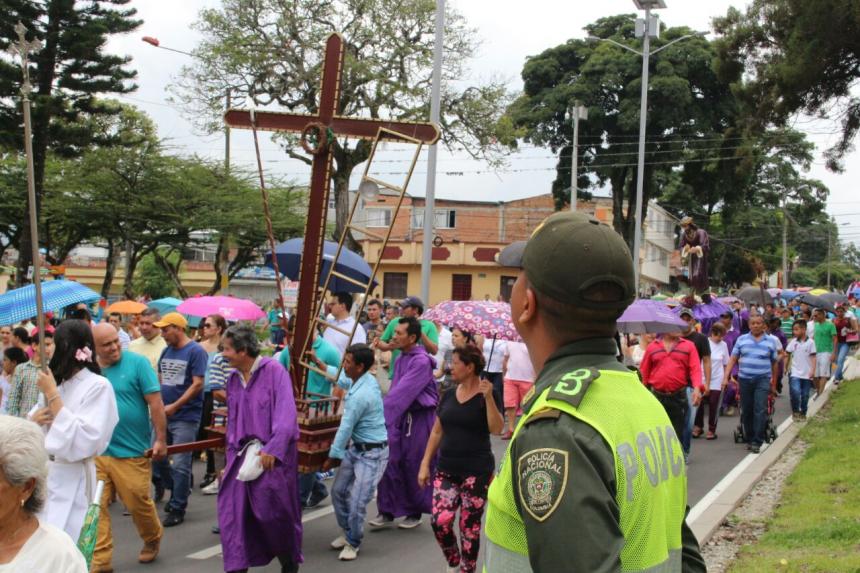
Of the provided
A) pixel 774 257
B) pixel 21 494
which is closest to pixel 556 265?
pixel 21 494

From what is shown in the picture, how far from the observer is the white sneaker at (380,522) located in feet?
27.8

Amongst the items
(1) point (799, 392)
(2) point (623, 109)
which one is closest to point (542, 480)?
(1) point (799, 392)

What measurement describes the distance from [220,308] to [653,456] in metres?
13.3

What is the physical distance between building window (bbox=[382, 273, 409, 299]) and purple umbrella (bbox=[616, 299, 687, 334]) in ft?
149

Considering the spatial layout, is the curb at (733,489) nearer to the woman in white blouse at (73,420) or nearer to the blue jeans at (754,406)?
the blue jeans at (754,406)

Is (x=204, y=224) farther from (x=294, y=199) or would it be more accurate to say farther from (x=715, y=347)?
(x=715, y=347)

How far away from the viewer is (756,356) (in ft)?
39.9

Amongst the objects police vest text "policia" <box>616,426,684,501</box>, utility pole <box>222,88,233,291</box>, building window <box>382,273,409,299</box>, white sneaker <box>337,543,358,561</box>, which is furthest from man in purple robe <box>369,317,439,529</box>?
building window <box>382,273,409,299</box>

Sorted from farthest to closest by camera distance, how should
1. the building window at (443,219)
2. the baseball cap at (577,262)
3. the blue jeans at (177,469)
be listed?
the building window at (443,219)
the blue jeans at (177,469)
the baseball cap at (577,262)

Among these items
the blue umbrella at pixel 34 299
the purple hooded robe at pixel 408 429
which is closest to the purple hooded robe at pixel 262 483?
the purple hooded robe at pixel 408 429

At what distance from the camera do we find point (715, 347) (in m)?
14.6

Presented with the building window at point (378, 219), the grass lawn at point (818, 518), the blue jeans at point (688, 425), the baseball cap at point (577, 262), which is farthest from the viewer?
the building window at point (378, 219)

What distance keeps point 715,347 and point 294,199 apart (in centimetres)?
2563

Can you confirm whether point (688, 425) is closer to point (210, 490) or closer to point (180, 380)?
point (210, 490)
